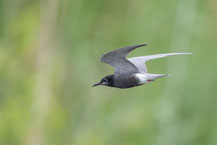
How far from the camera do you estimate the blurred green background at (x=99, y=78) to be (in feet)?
16.8

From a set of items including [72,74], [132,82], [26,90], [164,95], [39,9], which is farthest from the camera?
[39,9]

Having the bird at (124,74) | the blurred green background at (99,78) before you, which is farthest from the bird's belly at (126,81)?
the blurred green background at (99,78)

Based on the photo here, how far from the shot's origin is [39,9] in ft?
22.6

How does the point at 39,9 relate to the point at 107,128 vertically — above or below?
above

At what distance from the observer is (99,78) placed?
577cm

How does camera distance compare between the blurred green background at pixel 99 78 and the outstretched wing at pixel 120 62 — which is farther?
the blurred green background at pixel 99 78

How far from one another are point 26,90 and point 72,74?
0.62 meters

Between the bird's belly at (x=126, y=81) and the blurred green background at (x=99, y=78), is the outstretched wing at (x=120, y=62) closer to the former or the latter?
the bird's belly at (x=126, y=81)

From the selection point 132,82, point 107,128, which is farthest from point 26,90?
point 132,82

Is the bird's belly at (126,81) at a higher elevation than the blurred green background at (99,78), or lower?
higher

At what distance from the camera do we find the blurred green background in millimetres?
5125

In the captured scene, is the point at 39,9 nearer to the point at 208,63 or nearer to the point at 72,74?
the point at 72,74

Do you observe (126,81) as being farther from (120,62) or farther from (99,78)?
(99,78)

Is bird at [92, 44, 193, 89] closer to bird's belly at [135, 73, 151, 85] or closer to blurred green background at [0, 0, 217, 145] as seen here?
bird's belly at [135, 73, 151, 85]
